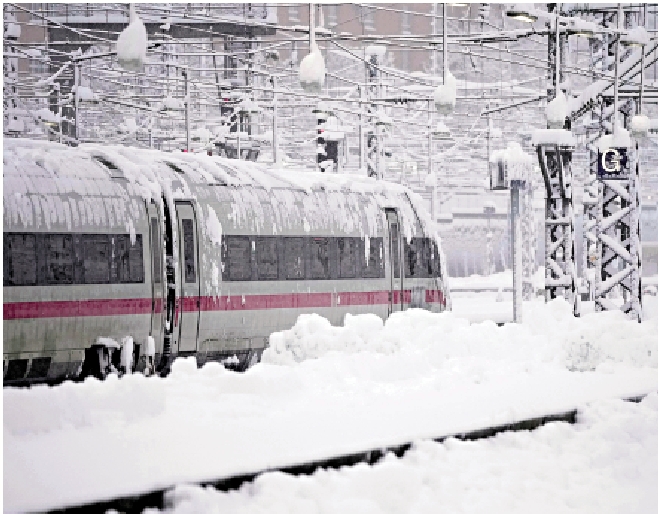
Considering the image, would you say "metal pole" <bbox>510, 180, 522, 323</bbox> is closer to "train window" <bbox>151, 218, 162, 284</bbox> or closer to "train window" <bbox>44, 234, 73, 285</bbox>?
"train window" <bbox>151, 218, 162, 284</bbox>

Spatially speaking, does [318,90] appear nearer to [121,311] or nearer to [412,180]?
[121,311]

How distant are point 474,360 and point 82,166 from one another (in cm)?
600

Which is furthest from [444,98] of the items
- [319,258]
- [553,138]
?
[553,138]

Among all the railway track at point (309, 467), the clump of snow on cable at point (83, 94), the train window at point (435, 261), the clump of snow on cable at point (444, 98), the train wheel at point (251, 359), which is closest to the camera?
the railway track at point (309, 467)

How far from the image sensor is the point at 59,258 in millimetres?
15328

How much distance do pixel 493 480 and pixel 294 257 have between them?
969cm

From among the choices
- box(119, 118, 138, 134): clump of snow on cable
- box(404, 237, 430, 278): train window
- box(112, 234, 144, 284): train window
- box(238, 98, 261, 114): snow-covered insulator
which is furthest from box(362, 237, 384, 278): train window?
box(119, 118, 138, 134): clump of snow on cable

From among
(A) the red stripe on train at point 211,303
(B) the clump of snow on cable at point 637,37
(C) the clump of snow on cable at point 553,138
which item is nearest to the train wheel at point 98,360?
(A) the red stripe on train at point 211,303

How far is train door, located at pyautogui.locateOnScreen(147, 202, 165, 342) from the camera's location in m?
16.3

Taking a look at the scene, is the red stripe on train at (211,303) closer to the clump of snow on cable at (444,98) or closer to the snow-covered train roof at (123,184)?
the snow-covered train roof at (123,184)

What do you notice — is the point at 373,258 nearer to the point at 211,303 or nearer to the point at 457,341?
the point at 457,341

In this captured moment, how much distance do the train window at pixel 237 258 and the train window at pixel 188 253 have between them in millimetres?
815

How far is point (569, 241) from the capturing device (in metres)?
21.8

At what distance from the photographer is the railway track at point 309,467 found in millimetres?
7746
